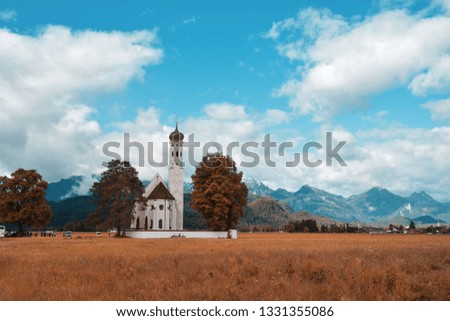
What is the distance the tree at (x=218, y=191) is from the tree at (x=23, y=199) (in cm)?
2824

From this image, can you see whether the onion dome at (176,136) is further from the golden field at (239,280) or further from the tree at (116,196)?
the golden field at (239,280)

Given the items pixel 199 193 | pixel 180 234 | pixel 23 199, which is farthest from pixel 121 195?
pixel 23 199

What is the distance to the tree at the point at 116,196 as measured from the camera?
255ft

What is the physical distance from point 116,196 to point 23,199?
17396mm

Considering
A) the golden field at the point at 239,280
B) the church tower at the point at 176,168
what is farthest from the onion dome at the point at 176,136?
the golden field at the point at 239,280

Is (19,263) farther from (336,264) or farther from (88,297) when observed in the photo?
(336,264)

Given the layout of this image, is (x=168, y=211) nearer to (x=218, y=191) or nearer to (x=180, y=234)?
(x=180, y=234)

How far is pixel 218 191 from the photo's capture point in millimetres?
74688

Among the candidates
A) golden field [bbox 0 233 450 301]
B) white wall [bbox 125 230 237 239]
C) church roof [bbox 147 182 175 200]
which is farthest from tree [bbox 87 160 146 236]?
golden field [bbox 0 233 450 301]

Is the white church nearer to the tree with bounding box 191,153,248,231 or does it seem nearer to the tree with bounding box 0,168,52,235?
the tree with bounding box 191,153,248,231

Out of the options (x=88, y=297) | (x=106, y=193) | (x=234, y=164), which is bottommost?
(x=88, y=297)
